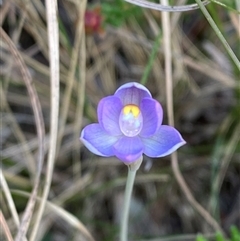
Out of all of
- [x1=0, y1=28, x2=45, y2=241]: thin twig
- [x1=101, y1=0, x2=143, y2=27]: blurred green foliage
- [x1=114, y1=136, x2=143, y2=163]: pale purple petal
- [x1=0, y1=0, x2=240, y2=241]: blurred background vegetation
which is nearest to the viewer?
[x1=114, y1=136, x2=143, y2=163]: pale purple petal

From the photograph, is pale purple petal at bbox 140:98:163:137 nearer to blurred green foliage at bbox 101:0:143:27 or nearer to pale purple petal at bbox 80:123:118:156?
pale purple petal at bbox 80:123:118:156

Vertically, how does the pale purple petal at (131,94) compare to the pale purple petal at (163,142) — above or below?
above

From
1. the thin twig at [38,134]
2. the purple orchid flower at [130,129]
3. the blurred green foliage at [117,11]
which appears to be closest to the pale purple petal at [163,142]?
the purple orchid flower at [130,129]

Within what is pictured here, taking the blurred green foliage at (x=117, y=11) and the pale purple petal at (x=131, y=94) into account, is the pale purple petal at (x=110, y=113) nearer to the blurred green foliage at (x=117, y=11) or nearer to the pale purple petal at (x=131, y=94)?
the pale purple petal at (x=131, y=94)

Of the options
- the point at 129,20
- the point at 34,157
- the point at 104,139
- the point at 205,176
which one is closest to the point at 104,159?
the point at 34,157

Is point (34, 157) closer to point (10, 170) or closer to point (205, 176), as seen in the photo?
point (10, 170)

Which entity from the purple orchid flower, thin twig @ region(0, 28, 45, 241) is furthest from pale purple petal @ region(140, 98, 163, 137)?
thin twig @ region(0, 28, 45, 241)

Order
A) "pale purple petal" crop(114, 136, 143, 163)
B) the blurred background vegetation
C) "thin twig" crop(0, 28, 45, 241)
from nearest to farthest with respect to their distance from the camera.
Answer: "pale purple petal" crop(114, 136, 143, 163) < "thin twig" crop(0, 28, 45, 241) < the blurred background vegetation

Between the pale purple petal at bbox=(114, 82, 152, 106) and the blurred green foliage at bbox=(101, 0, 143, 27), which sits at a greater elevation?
the blurred green foliage at bbox=(101, 0, 143, 27)
